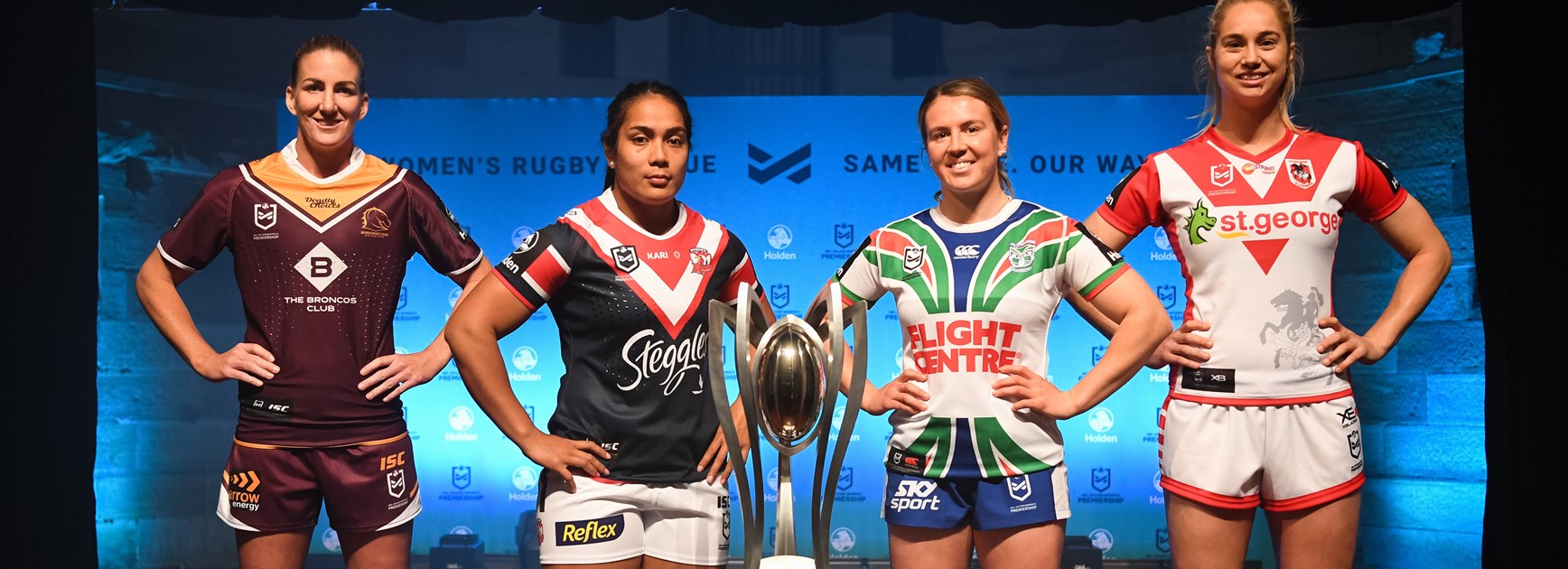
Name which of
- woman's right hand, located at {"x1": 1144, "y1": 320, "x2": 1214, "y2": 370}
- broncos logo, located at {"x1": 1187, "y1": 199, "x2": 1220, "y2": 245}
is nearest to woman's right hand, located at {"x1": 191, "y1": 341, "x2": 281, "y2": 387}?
woman's right hand, located at {"x1": 1144, "y1": 320, "x2": 1214, "y2": 370}

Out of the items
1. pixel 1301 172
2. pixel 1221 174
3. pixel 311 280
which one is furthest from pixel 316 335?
pixel 1301 172

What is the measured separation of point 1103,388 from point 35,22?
396 cm

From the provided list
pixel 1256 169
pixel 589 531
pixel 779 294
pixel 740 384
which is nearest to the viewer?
pixel 740 384

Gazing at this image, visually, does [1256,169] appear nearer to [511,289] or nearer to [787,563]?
[787,563]

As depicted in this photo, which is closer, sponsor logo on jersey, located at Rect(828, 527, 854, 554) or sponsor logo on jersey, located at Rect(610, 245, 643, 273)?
sponsor logo on jersey, located at Rect(610, 245, 643, 273)

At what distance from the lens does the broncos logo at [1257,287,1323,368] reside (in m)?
2.50

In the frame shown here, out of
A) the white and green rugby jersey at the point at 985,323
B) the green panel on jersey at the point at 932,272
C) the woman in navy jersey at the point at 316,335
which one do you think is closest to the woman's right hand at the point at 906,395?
the white and green rugby jersey at the point at 985,323

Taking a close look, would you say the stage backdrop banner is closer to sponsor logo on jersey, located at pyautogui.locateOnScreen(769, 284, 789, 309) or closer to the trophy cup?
sponsor logo on jersey, located at pyautogui.locateOnScreen(769, 284, 789, 309)

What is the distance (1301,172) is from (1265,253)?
8.2 inches

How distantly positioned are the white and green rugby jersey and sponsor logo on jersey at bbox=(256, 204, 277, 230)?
1.38m

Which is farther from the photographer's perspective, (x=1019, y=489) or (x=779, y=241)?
(x=779, y=241)

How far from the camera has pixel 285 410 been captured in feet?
8.57

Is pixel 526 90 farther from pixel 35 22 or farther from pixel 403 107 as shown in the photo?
pixel 35 22

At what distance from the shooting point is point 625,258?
7.98ft
